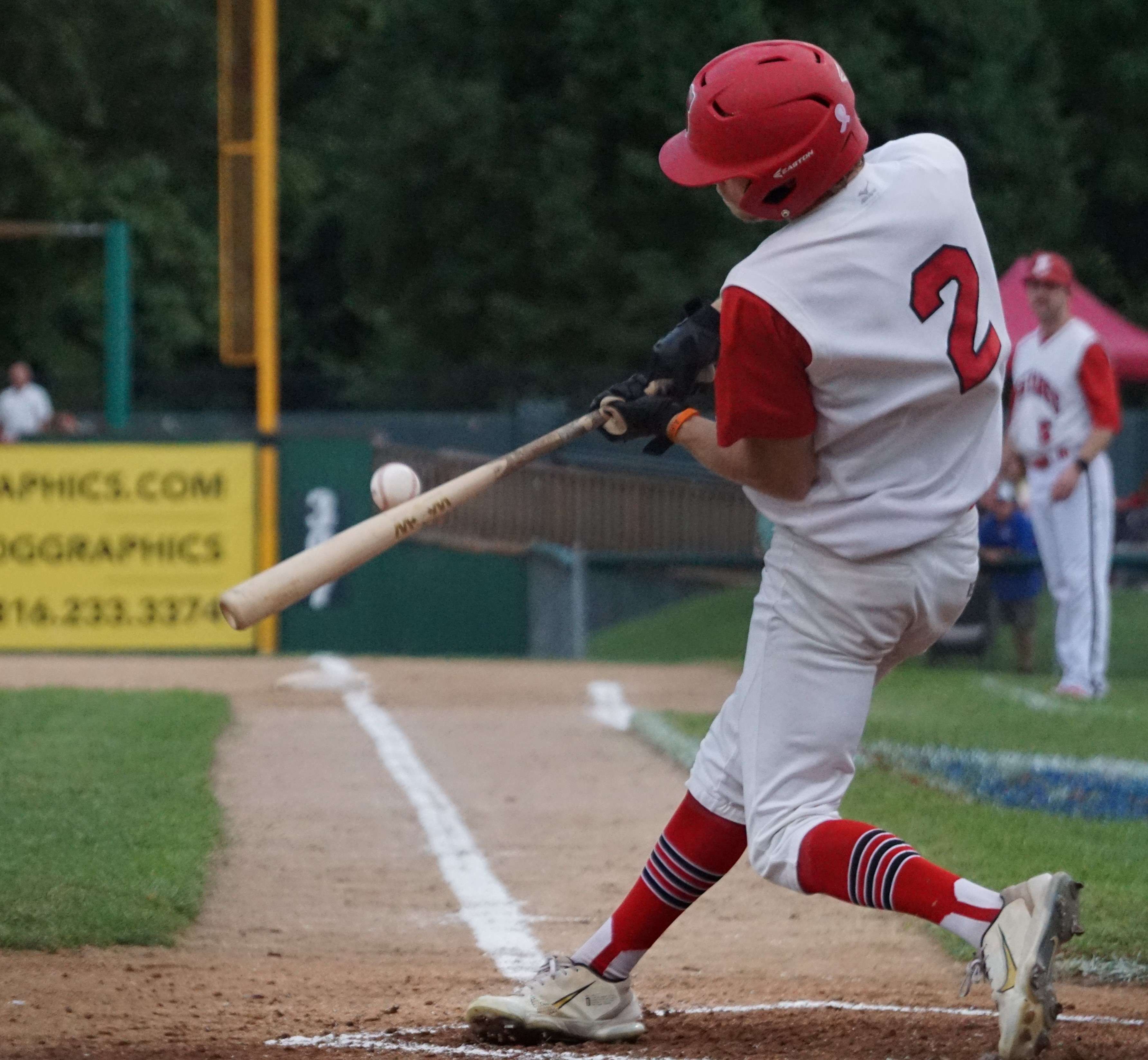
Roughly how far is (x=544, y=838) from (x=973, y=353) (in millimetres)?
2978

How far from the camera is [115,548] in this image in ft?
39.0

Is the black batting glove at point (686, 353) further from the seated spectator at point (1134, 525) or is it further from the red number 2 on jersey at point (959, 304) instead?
the seated spectator at point (1134, 525)

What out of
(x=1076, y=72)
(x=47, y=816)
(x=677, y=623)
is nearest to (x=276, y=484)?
(x=677, y=623)

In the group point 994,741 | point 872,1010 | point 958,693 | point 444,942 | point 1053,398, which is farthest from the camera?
point 958,693

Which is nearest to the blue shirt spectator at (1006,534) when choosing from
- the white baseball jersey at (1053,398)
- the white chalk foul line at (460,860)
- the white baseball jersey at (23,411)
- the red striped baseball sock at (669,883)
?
the white baseball jersey at (1053,398)

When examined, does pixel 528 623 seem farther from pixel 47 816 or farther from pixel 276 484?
pixel 47 816

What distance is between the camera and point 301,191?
30875 millimetres

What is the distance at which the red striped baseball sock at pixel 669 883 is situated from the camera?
12.0 feet

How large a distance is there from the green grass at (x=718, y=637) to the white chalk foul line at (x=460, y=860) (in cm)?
418

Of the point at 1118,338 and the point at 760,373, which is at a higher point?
the point at 760,373

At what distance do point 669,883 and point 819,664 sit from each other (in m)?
0.59

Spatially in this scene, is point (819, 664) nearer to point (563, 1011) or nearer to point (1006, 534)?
point (563, 1011)

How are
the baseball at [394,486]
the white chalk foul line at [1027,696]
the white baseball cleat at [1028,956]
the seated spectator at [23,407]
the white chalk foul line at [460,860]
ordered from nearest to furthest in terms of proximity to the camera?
the white baseball cleat at [1028,956], the baseball at [394,486], the white chalk foul line at [460,860], the white chalk foul line at [1027,696], the seated spectator at [23,407]

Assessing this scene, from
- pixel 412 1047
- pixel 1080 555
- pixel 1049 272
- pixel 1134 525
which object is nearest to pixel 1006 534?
pixel 1080 555
